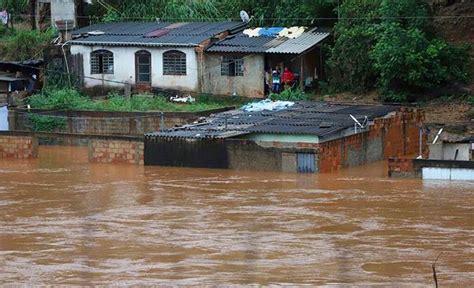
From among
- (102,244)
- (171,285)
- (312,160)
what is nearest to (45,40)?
(312,160)

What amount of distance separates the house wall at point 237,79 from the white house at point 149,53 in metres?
0.29

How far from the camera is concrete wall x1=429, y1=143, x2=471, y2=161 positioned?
29.7 m

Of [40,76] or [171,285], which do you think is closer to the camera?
[171,285]

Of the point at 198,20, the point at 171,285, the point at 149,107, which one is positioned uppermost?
the point at 198,20

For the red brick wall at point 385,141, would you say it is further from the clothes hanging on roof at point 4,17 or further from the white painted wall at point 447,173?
the clothes hanging on roof at point 4,17

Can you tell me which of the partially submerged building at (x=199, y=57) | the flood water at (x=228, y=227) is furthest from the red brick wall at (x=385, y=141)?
the partially submerged building at (x=199, y=57)

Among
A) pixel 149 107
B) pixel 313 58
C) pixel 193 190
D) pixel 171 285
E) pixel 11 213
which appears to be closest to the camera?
pixel 171 285

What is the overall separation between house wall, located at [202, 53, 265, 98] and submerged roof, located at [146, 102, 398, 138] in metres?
4.59

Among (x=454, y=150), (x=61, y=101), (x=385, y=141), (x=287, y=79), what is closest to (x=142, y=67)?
(x=61, y=101)

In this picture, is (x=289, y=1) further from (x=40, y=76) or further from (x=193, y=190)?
(x=193, y=190)

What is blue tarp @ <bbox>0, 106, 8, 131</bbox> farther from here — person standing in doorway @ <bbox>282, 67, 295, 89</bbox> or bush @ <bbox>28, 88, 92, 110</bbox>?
person standing in doorway @ <bbox>282, 67, 295, 89</bbox>

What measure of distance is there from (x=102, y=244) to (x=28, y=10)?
2868cm

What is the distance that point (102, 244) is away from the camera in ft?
70.9

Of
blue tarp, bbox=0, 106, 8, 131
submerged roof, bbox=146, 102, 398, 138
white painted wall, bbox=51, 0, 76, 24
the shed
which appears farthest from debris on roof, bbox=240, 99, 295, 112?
white painted wall, bbox=51, 0, 76, 24
